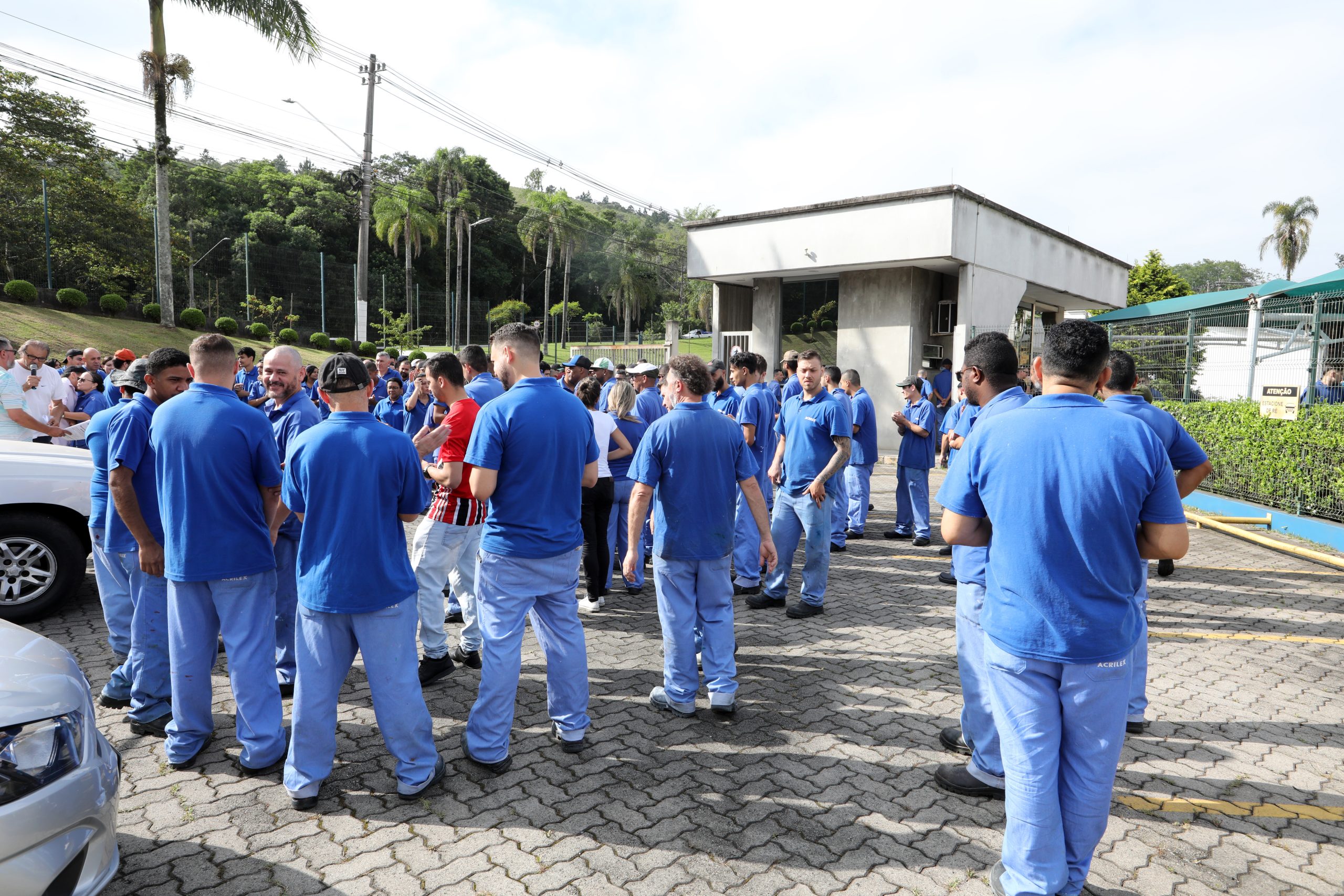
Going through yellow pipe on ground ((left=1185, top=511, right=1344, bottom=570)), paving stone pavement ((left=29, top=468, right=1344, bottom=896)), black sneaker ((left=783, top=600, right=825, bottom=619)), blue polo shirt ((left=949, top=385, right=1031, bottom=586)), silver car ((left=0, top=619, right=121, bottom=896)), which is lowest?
paving stone pavement ((left=29, top=468, right=1344, bottom=896))

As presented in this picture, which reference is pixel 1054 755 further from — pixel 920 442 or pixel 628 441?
pixel 920 442

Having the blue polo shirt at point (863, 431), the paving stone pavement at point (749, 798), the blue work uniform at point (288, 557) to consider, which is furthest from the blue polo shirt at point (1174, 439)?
the blue polo shirt at point (863, 431)

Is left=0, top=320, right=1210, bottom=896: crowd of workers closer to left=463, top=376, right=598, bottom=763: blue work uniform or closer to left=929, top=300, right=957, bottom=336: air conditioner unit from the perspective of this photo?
left=463, top=376, right=598, bottom=763: blue work uniform

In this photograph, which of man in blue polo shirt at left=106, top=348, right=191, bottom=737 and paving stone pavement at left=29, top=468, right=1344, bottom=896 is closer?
paving stone pavement at left=29, top=468, right=1344, bottom=896

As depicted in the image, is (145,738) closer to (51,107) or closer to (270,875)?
(270,875)

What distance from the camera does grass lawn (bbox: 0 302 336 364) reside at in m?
20.8

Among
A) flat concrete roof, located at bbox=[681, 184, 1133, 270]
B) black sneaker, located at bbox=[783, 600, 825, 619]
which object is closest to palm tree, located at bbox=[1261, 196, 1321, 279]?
flat concrete roof, located at bbox=[681, 184, 1133, 270]

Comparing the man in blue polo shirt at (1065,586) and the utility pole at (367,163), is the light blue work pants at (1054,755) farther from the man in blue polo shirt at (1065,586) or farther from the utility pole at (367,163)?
the utility pole at (367,163)

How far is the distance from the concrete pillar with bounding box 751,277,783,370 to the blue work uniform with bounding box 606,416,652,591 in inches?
541

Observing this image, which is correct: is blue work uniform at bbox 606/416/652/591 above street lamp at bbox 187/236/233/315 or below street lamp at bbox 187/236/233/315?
below

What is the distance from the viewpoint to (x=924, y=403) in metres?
9.35

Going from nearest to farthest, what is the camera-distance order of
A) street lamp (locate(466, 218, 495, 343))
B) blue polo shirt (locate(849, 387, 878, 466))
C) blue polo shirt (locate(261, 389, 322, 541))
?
blue polo shirt (locate(261, 389, 322, 541))
blue polo shirt (locate(849, 387, 878, 466))
street lamp (locate(466, 218, 495, 343))

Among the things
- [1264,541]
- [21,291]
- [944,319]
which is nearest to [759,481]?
[1264,541]

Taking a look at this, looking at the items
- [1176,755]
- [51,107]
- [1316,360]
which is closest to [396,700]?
[1176,755]
